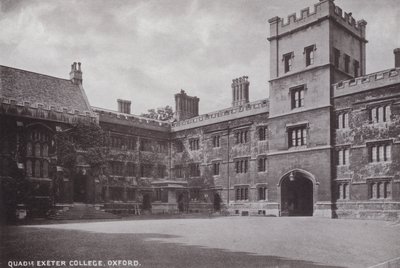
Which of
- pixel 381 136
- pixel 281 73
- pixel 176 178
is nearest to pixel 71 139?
pixel 176 178

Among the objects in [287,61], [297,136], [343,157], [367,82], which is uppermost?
[287,61]

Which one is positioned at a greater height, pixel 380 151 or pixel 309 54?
pixel 309 54

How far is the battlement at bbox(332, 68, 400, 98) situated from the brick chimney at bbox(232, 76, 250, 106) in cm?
1087

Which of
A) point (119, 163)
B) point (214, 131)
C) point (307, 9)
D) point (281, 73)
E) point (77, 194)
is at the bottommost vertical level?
point (77, 194)

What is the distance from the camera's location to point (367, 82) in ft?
79.0

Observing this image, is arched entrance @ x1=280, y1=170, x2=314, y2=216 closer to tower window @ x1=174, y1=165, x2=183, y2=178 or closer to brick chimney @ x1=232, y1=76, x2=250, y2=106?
brick chimney @ x1=232, y1=76, x2=250, y2=106

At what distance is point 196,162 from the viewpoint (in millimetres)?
34750

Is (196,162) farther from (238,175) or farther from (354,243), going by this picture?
(354,243)

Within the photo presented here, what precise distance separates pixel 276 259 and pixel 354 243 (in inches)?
161

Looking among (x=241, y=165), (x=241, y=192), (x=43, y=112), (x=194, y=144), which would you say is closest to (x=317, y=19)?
(x=241, y=165)

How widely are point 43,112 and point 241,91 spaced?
15.7 m

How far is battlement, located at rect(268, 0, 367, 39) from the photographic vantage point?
26.2 metres

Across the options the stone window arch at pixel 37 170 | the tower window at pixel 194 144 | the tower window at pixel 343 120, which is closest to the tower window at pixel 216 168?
the tower window at pixel 194 144

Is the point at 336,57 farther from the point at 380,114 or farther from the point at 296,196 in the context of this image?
the point at 296,196
